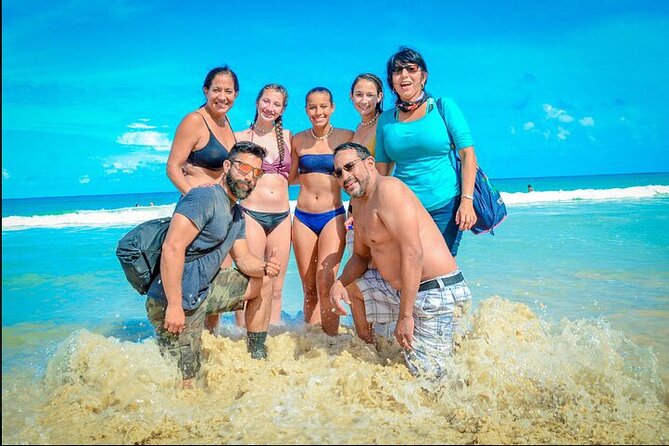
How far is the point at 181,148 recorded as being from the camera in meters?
4.55

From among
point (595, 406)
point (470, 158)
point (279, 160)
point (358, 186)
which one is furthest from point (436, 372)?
point (279, 160)

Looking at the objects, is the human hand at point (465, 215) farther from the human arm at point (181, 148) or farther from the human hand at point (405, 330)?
the human arm at point (181, 148)

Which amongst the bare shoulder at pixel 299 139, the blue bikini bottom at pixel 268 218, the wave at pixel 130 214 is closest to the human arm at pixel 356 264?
the blue bikini bottom at pixel 268 218

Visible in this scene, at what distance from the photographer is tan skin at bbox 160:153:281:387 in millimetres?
3561

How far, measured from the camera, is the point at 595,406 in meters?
3.28

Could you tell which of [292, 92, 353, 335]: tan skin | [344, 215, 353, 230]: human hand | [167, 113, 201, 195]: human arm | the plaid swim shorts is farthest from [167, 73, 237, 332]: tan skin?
the plaid swim shorts

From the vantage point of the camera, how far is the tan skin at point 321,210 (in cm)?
497

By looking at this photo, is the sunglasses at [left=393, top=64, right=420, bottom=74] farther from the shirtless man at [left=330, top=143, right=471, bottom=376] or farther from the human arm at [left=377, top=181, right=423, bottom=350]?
the human arm at [left=377, top=181, right=423, bottom=350]

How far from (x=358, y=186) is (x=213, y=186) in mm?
1113

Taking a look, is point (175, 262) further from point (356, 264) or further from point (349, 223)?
point (349, 223)

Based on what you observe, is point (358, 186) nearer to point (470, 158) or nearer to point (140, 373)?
point (470, 158)

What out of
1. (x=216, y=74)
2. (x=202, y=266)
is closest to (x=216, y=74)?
(x=216, y=74)

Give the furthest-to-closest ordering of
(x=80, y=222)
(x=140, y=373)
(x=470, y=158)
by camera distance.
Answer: (x=80, y=222)
(x=470, y=158)
(x=140, y=373)

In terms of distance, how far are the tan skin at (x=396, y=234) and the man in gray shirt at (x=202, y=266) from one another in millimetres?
764
